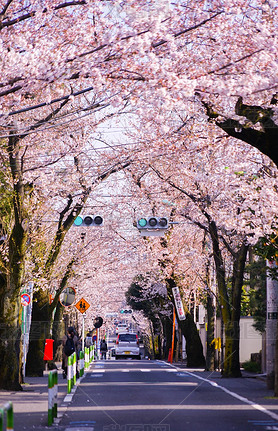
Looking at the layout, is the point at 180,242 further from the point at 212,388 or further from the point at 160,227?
the point at 212,388

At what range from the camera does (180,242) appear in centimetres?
3781

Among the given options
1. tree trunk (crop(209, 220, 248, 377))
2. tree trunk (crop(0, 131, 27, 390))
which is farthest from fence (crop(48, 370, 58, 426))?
tree trunk (crop(209, 220, 248, 377))

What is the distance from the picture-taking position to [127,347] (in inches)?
2212

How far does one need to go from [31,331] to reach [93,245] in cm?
1250

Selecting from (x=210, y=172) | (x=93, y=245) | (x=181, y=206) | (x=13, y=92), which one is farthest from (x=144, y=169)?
(x=13, y=92)

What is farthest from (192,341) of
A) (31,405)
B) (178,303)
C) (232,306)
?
(31,405)

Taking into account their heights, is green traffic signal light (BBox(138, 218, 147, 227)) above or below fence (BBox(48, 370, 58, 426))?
above

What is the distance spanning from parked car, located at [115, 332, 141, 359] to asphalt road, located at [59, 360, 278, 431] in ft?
118

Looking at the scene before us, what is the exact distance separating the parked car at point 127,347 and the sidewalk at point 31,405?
3375 centimetres

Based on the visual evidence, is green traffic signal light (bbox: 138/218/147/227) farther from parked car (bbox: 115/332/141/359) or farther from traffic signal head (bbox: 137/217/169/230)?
parked car (bbox: 115/332/141/359)

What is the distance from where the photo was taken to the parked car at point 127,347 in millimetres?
55906

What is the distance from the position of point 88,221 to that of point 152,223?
2.23m

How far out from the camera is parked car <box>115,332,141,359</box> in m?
55.9

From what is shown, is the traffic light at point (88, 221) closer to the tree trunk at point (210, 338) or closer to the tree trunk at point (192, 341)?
the tree trunk at point (210, 338)
